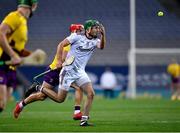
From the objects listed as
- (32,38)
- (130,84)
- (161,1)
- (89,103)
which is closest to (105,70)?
(130,84)

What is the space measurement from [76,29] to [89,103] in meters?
2.46

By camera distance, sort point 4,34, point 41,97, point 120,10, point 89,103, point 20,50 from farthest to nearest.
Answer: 1. point 120,10
2. point 41,97
3. point 89,103
4. point 20,50
5. point 4,34

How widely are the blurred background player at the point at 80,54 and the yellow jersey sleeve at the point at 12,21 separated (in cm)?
244

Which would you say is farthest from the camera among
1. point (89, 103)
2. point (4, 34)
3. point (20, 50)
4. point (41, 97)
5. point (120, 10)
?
point (120, 10)

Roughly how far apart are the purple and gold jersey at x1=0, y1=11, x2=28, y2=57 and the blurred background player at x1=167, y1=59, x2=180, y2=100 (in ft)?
75.2

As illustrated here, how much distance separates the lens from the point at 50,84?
55.2ft

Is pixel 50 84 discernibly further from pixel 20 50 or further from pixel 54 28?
pixel 54 28

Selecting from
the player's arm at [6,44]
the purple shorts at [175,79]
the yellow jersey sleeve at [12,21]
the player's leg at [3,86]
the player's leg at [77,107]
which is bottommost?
the player's leg at [77,107]

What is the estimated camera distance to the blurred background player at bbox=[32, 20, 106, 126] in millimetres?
14812

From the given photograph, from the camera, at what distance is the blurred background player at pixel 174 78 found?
35250 millimetres

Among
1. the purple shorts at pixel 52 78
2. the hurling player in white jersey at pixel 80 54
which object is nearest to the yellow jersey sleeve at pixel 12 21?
the hurling player in white jersey at pixel 80 54

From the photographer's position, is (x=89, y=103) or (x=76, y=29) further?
(x=76, y=29)

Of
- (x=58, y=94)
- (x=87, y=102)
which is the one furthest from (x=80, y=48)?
(x=87, y=102)

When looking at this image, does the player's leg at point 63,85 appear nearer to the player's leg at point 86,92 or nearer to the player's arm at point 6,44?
the player's leg at point 86,92
